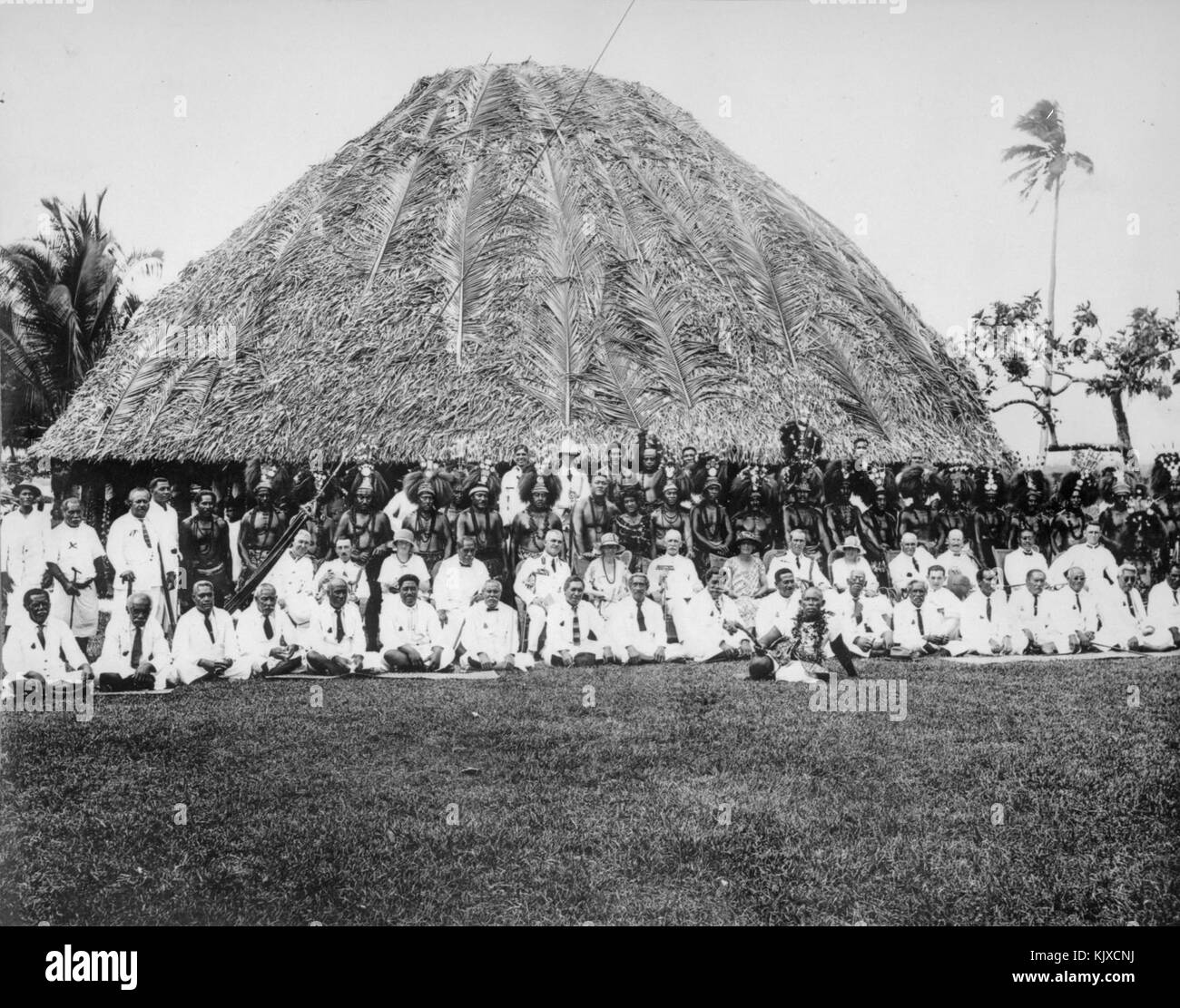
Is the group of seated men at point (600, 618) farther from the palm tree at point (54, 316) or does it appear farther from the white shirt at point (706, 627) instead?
the palm tree at point (54, 316)

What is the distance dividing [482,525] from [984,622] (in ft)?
14.2

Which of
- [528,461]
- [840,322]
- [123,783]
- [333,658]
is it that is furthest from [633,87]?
[123,783]

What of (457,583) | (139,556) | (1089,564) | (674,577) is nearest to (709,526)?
(674,577)

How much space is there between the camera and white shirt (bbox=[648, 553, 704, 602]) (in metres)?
8.12

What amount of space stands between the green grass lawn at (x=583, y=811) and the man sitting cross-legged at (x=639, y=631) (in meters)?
0.86

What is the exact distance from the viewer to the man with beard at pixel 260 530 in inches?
315

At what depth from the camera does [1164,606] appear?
8594 millimetres

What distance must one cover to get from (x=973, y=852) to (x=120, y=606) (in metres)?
6.13

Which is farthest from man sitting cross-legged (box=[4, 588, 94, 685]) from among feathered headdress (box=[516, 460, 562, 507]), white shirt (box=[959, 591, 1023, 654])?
white shirt (box=[959, 591, 1023, 654])

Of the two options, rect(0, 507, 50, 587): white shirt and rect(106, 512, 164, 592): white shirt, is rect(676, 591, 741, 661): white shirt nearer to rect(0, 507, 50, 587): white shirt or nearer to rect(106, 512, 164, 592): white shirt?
rect(106, 512, 164, 592): white shirt

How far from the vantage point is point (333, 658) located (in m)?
7.47

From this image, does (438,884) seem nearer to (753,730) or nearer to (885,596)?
(753,730)

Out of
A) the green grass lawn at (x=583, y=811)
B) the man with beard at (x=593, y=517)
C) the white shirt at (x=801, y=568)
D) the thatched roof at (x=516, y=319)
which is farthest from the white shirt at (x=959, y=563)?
the man with beard at (x=593, y=517)

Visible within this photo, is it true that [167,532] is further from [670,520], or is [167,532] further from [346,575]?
[670,520]
